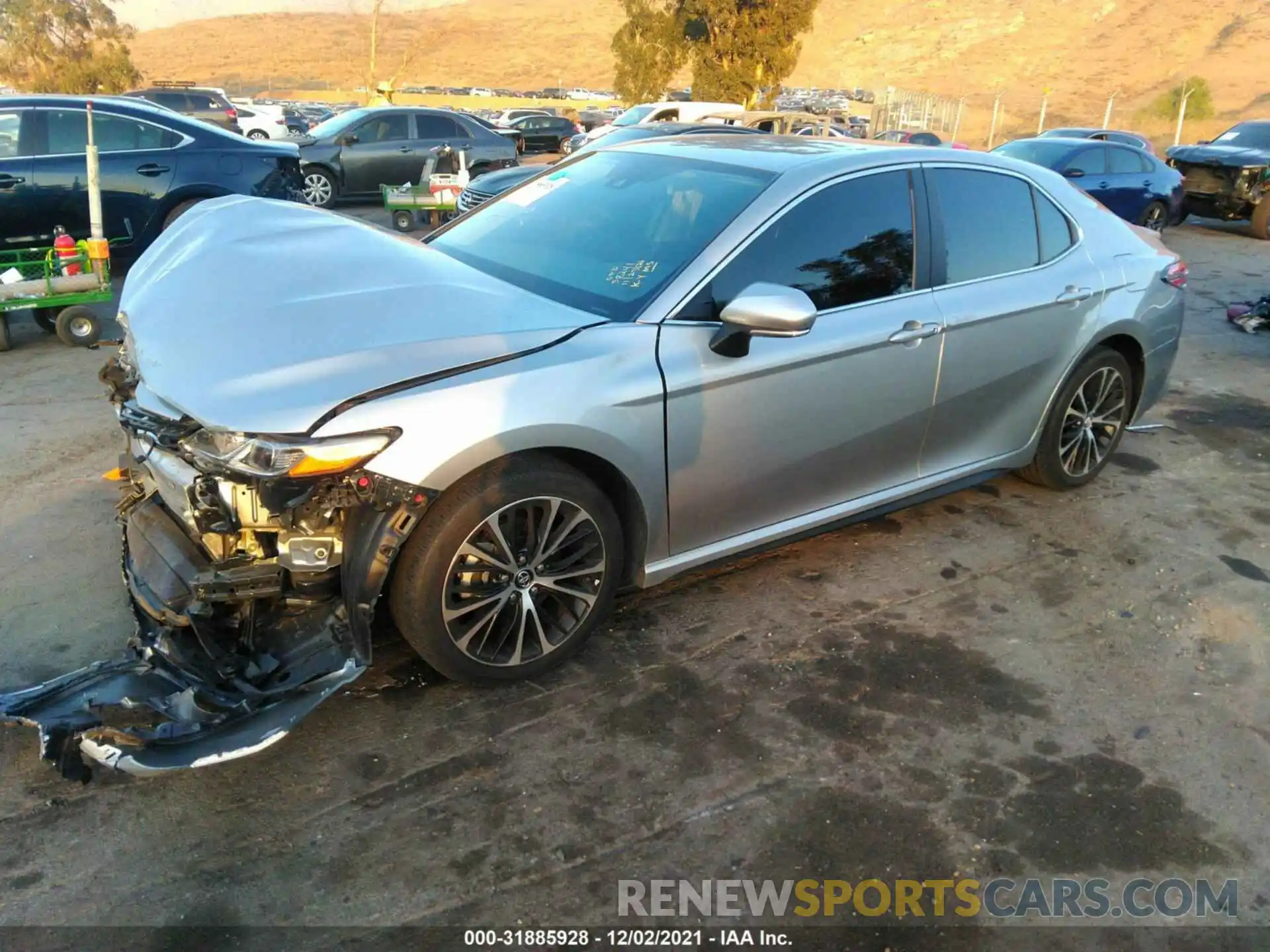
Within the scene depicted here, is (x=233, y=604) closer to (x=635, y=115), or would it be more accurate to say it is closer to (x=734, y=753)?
(x=734, y=753)

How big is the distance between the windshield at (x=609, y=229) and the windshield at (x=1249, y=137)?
16.1 metres

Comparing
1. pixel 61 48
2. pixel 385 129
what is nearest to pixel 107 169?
pixel 385 129

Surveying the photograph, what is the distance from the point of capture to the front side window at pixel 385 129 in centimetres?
1530

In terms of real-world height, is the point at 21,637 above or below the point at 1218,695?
above

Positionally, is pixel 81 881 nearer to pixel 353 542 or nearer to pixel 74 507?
pixel 353 542

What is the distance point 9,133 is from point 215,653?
7560 millimetres

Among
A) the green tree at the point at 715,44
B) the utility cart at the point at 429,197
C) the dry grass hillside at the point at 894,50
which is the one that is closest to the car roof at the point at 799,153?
the utility cart at the point at 429,197

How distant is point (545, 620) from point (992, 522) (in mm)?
2595

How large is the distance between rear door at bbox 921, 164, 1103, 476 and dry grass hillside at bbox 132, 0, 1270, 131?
53338 millimetres

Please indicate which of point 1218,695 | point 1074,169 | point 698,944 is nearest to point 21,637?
point 698,944

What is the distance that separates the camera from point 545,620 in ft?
10.6

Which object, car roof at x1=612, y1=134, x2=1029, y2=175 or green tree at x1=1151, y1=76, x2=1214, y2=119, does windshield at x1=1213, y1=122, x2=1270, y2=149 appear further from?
green tree at x1=1151, y1=76, x2=1214, y2=119

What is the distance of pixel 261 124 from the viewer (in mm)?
23984

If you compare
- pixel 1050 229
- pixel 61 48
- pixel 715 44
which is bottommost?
pixel 1050 229
